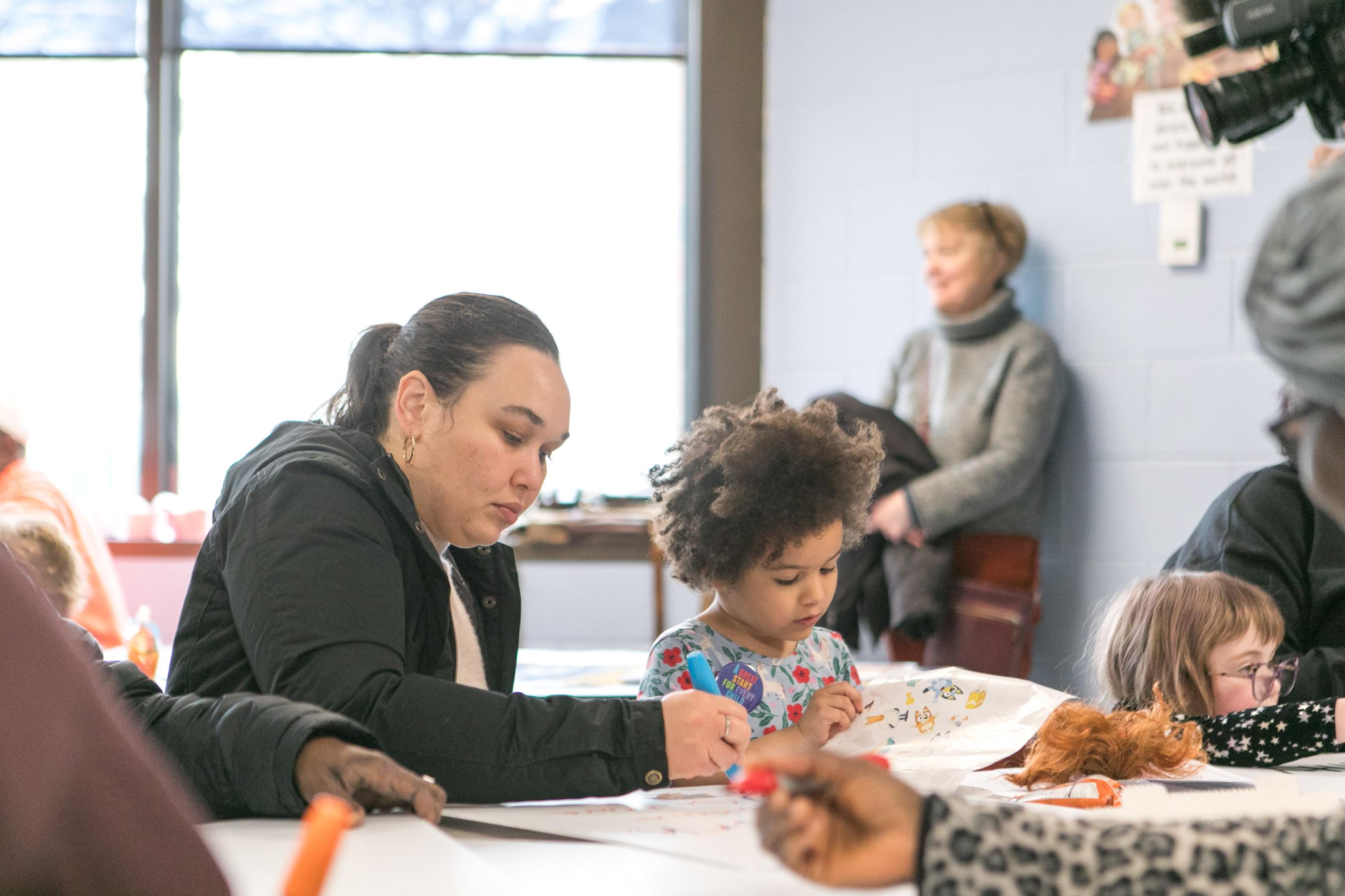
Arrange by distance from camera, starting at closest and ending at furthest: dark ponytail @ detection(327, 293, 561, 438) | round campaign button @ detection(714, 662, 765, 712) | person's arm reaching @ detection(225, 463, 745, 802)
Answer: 1. person's arm reaching @ detection(225, 463, 745, 802)
2. dark ponytail @ detection(327, 293, 561, 438)
3. round campaign button @ detection(714, 662, 765, 712)

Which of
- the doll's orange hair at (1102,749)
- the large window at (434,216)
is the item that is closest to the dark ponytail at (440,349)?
the doll's orange hair at (1102,749)

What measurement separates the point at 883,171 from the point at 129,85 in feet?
7.59

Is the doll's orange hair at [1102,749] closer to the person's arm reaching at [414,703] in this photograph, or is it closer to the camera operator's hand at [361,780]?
the person's arm reaching at [414,703]

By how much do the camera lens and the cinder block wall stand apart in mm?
884

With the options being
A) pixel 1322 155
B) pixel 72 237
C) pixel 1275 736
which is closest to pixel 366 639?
pixel 1275 736

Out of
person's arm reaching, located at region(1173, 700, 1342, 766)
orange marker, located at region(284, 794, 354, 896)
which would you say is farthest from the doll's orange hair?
orange marker, located at region(284, 794, 354, 896)

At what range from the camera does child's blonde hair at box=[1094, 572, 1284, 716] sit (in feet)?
5.29

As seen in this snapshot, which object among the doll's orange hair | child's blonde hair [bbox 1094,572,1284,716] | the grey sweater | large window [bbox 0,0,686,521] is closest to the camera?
the doll's orange hair

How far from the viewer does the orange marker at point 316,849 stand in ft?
1.75

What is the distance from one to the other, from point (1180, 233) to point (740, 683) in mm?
2116

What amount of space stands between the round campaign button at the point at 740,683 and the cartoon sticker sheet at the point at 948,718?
120mm

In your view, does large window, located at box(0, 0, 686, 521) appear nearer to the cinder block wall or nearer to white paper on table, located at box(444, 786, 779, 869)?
the cinder block wall

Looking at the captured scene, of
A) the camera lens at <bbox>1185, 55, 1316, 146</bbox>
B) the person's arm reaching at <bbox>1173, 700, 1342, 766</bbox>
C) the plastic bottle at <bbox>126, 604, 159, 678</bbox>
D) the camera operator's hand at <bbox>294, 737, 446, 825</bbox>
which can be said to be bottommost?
the plastic bottle at <bbox>126, 604, 159, 678</bbox>

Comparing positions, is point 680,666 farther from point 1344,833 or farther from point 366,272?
point 366,272
